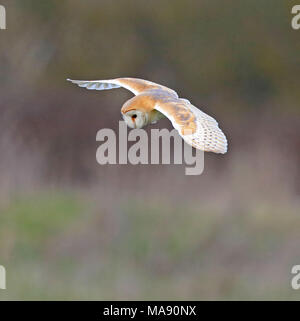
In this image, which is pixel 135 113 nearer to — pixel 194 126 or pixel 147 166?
pixel 194 126

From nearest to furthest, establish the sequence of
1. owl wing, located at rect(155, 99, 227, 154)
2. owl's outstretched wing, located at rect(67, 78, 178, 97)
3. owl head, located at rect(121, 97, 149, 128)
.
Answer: owl wing, located at rect(155, 99, 227, 154) < owl head, located at rect(121, 97, 149, 128) < owl's outstretched wing, located at rect(67, 78, 178, 97)

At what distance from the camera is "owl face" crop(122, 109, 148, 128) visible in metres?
3.53

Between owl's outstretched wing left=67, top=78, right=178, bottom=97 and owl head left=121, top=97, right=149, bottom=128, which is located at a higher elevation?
owl's outstretched wing left=67, top=78, right=178, bottom=97

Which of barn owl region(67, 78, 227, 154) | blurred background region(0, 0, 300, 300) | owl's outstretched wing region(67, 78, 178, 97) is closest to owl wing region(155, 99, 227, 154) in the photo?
barn owl region(67, 78, 227, 154)

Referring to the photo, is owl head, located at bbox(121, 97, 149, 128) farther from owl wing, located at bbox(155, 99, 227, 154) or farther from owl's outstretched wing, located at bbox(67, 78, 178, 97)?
owl's outstretched wing, located at bbox(67, 78, 178, 97)

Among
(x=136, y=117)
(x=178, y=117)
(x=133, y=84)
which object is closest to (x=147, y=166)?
(x=133, y=84)

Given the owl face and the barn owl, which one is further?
the owl face

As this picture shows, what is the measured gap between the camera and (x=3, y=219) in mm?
6949

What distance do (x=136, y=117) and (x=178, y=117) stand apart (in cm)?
19

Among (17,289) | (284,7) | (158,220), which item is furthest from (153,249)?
(284,7)

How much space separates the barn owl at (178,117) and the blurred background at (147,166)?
2.74 m

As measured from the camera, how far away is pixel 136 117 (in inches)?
139
